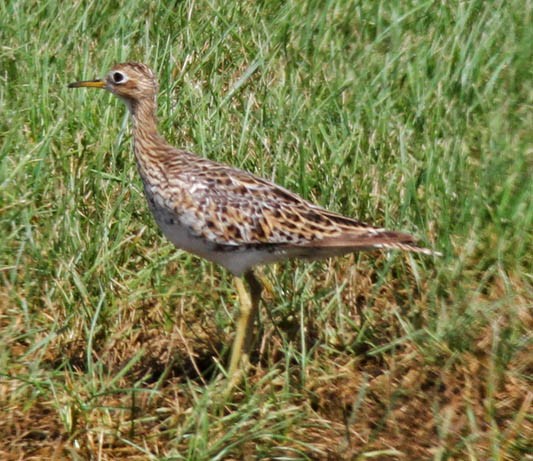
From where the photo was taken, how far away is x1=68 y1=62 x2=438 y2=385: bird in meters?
7.03

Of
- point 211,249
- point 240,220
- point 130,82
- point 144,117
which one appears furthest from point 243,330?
point 130,82

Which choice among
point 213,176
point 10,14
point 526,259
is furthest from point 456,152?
point 10,14

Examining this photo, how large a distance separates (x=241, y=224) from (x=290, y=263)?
0.58m

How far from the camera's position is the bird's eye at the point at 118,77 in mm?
7668

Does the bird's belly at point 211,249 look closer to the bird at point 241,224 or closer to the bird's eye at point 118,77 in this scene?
the bird at point 241,224

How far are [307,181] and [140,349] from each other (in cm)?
135

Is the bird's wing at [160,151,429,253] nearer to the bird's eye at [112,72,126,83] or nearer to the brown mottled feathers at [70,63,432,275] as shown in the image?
the brown mottled feathers at [70,63,432,275]

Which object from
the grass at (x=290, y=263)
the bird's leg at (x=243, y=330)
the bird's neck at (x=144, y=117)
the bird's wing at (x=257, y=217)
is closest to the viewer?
the grass at (x=290, y=263)

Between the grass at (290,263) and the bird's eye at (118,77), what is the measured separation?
0.56m

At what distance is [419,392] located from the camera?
22.9ft

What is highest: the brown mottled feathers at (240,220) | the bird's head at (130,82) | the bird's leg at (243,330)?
the bird's head at (130,82)

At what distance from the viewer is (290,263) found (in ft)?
25.0

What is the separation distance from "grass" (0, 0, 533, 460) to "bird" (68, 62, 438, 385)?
13.6 inches

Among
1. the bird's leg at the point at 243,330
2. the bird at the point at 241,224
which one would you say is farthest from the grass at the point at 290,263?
the bird at the point at 241,224
